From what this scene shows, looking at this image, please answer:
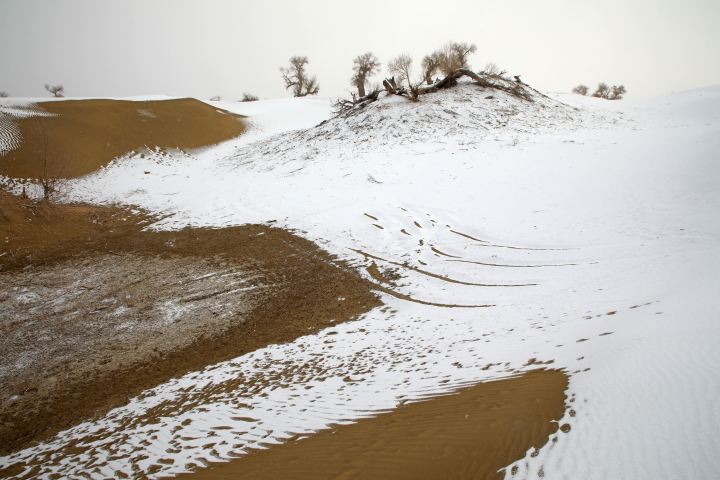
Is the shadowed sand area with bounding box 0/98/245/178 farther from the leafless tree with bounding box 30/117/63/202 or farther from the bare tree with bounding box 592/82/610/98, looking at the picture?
the bare tree with bounding box 592/82/610/98

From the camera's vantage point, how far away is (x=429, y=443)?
3404 millimetres

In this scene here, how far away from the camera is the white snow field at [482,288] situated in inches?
139

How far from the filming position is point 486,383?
173 inches

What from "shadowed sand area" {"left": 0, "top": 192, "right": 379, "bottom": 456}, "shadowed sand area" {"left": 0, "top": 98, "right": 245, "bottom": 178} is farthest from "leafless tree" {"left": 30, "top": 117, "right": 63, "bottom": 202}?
"shadowed sand area" {"left": 0, "top": 192, "right": 379, "bottom": 456}

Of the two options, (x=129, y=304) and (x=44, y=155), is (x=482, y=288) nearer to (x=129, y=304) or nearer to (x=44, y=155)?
(x=129, y=304)

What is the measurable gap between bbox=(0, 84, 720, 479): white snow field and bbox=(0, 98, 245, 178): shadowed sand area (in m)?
2.40

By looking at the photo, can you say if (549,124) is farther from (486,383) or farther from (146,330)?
(146,330)

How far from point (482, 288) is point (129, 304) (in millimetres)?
7618

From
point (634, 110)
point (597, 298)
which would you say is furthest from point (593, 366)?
point (634, 110)

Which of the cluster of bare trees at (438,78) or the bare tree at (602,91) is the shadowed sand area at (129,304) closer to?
the cluster of bare trees at (438,78)

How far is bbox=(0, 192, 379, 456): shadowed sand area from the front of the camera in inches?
216

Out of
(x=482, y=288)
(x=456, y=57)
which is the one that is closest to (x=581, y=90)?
(x=456, y=57)

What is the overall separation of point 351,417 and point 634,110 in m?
30.9

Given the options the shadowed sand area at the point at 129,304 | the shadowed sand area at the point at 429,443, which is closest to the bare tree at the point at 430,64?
the shadowed sand area at the point at 129,304
